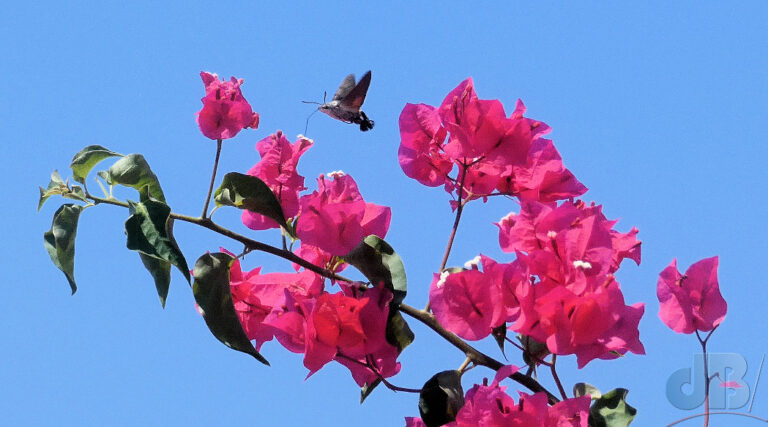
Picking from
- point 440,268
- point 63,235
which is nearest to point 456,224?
point 440,268

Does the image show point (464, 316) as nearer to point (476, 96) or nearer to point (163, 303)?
point (476, 96)

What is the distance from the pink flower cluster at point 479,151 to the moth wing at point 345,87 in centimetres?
11

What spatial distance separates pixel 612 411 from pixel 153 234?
26.9 inches

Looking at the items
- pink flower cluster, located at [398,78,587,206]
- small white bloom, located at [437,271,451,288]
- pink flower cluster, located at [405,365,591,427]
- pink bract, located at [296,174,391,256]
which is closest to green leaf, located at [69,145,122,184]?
pink bract, located at [296,174,391,256]

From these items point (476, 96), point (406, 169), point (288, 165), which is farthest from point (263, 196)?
point (476, 96)

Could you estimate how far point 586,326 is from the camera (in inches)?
43.5

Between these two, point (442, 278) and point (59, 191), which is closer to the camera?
point (442, 278)

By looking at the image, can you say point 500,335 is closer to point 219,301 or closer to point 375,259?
point 375,259

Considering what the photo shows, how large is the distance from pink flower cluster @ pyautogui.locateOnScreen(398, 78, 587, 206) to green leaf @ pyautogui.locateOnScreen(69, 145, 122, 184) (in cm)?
47

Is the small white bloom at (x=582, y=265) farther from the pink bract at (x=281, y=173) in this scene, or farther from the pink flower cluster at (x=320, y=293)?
the pink bract at (x=281, y=173)

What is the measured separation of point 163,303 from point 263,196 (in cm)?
21

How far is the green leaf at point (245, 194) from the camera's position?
4.24 feet

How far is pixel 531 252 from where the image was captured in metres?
1.17

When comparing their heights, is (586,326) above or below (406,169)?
below
